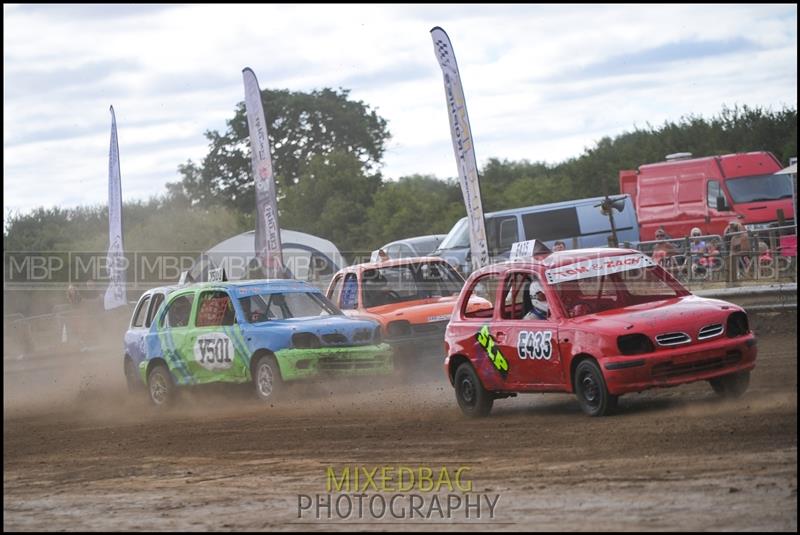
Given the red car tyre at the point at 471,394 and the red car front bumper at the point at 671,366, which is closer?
the red car front bumper at the point at 671,366

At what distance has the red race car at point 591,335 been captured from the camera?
10.3 metres

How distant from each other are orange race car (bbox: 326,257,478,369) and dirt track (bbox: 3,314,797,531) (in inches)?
72.9

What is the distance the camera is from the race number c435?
1108 cm

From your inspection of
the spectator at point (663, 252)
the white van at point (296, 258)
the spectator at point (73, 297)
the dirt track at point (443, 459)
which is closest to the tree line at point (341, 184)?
the white van at point (296, 258)

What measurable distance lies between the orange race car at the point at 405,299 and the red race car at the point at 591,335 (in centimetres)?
444

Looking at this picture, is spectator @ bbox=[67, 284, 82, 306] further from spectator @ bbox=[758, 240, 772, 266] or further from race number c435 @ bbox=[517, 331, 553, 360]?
race number c435 @ bbox=[517, 331, 553, 360]

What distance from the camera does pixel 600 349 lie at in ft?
34.0

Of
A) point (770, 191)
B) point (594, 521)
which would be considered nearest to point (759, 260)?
point (770, 191)

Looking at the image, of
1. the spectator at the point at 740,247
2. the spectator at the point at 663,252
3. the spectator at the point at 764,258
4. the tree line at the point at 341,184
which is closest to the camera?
the spectator at the point at 764,258

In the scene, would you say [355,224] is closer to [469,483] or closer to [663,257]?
[663,257]

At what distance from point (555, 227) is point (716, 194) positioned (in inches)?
146

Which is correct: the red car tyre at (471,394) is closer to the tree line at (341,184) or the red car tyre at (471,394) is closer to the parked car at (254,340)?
the parked car at (254,340)

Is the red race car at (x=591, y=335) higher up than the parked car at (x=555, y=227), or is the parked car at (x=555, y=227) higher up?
the parked car at (x=555, y=227)

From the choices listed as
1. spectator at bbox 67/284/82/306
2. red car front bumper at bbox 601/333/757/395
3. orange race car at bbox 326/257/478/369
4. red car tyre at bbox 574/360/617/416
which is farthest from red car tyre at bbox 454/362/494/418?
spectator at bbox 67/284/82/306
